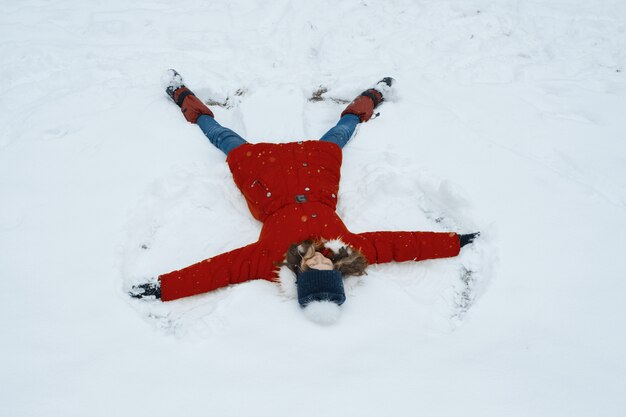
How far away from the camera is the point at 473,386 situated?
2154mm

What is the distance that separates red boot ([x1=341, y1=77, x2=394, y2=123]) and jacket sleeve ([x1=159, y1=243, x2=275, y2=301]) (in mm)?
1790

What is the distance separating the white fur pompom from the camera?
2.42 metres

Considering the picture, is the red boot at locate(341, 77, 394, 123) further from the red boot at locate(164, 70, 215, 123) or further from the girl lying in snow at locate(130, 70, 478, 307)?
the red boot at locate(164, 70, 215, 123)

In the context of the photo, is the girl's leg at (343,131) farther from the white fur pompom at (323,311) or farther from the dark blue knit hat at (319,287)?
the white fur pompom at (323,311)

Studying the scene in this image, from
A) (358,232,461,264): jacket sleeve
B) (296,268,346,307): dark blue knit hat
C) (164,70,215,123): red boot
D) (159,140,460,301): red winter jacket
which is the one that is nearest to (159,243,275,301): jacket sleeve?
(159,140,460,301): red winter jacket

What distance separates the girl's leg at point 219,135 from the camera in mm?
3566

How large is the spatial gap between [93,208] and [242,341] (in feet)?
5.23

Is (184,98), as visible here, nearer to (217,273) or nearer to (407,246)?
(217,273)

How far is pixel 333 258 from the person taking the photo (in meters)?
2.66

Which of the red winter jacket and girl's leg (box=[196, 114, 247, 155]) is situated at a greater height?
girl's leg (box=[196, 114, 247, 155])

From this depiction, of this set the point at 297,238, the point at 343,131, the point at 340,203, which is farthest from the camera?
the point at 343,131

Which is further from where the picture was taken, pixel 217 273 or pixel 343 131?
pixel 343 131

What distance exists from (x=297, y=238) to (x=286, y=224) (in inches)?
5.7

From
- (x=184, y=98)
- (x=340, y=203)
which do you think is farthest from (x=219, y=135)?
(x=340, y=203)
